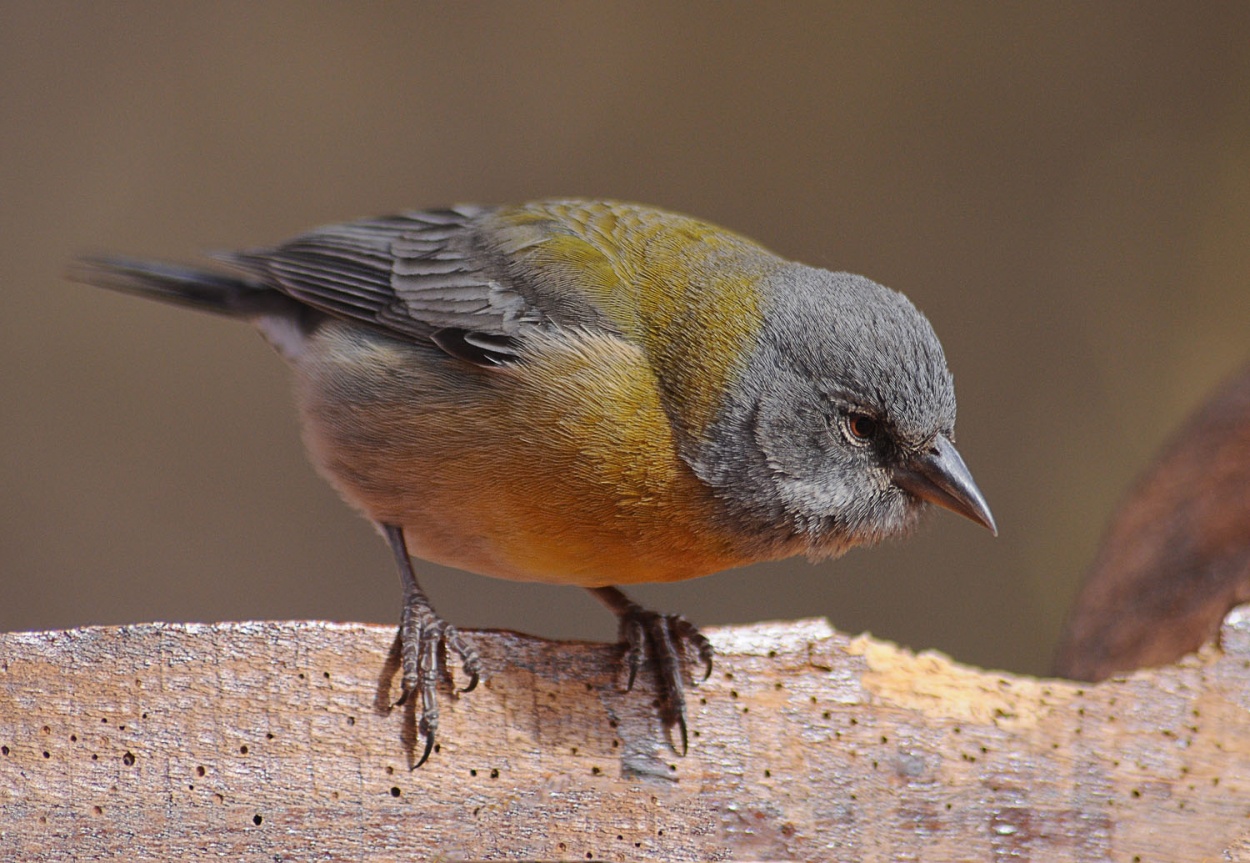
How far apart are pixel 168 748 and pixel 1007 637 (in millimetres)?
5521

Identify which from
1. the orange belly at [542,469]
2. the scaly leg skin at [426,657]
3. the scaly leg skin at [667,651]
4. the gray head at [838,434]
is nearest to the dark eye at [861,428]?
the gray head at [838,434]

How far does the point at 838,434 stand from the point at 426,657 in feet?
3.37

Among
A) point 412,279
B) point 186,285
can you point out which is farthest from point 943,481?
point 186,285

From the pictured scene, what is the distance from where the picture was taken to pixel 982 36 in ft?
22.1

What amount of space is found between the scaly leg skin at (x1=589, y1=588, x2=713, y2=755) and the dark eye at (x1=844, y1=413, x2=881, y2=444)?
58 centimetres

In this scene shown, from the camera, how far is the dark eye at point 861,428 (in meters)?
2.75

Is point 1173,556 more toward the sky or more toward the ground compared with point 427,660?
more toward the sky

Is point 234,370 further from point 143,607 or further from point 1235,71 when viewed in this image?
point 1235,71

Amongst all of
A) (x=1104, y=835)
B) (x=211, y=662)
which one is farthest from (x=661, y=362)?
(x=1104, y=835)

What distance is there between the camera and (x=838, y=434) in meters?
2.75

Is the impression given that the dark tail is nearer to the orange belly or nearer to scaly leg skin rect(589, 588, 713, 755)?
the orange belly

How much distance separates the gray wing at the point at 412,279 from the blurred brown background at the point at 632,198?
2.83 metres

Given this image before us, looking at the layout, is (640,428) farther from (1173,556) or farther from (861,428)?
(1173,556)

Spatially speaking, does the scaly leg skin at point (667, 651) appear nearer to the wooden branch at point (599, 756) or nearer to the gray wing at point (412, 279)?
the wooden branch at point (599, 756)
